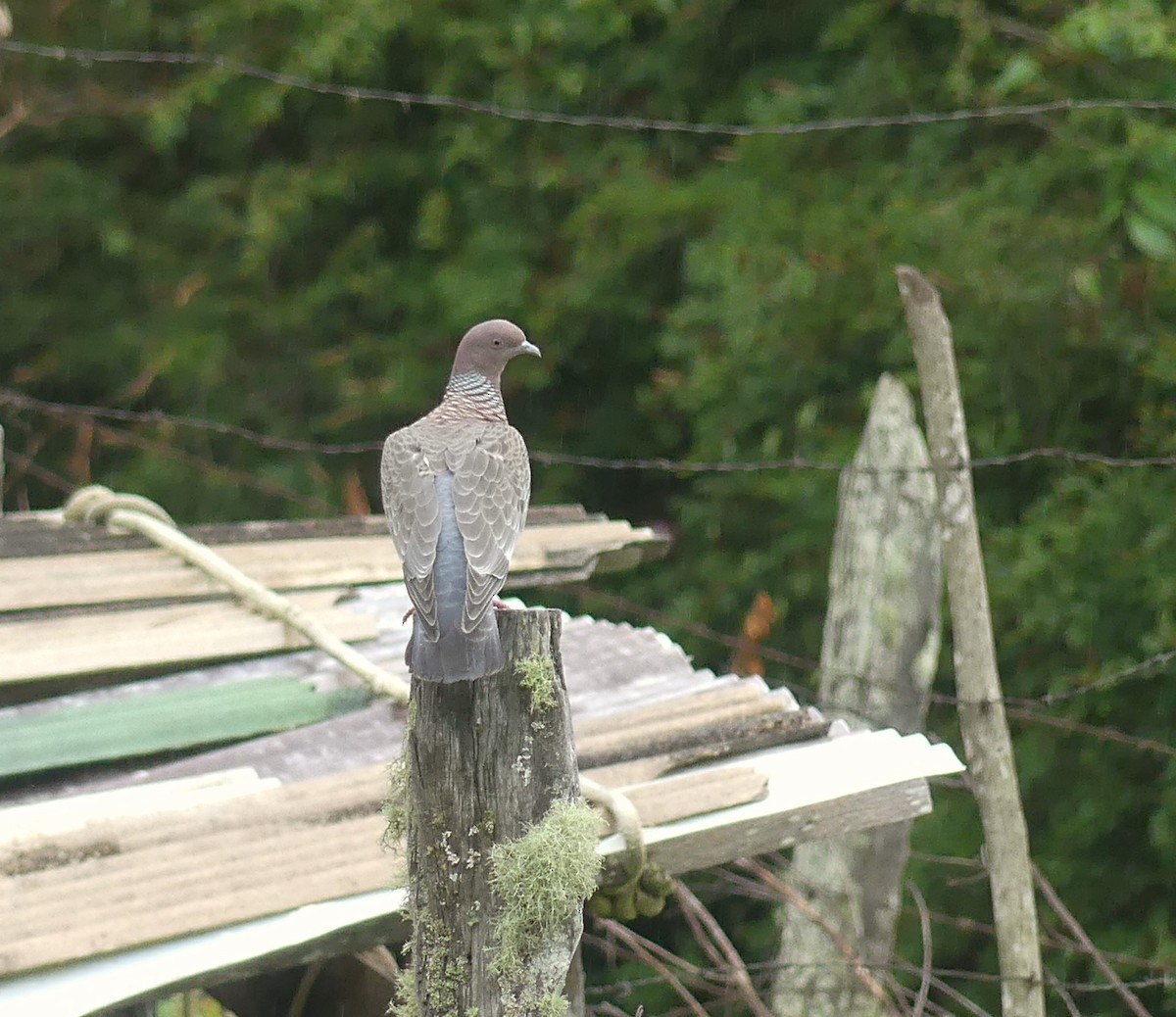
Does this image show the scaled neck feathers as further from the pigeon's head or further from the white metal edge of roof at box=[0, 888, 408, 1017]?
the white metal edge of roof at box=[0, 888, 408, 1017]

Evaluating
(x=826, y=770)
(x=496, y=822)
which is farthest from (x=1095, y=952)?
(x=496, y=822)

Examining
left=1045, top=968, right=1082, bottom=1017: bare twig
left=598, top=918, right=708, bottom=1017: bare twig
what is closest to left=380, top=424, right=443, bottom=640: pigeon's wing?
left=598, top=918, right=708, bottom=1017: bare twig

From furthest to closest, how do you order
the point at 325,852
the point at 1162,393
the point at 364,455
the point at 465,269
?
the point at 364,455
the point at 465,269
the point at 1162,393
the point at 325,852

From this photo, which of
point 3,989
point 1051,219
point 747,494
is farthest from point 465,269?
point 3,989

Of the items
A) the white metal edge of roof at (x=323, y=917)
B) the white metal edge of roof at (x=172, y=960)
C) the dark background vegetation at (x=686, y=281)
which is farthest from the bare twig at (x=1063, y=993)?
the white metal edge of roof at (x=172, y=960)

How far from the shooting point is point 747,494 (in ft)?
17.7

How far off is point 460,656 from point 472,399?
3.53 ft

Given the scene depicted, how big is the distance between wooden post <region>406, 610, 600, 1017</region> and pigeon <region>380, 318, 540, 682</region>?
0.13 feet

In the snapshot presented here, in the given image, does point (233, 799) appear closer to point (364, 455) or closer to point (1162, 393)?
point (1162, 393)

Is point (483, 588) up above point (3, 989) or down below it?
above

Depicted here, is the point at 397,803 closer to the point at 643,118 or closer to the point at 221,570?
the point at 221,570

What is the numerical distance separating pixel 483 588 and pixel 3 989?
75 centimetres

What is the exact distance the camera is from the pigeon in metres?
1.68

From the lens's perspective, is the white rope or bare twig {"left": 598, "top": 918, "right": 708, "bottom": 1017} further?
bare twig {"left": 598, "top": 918, "right": 708, "bottom": 1017}
